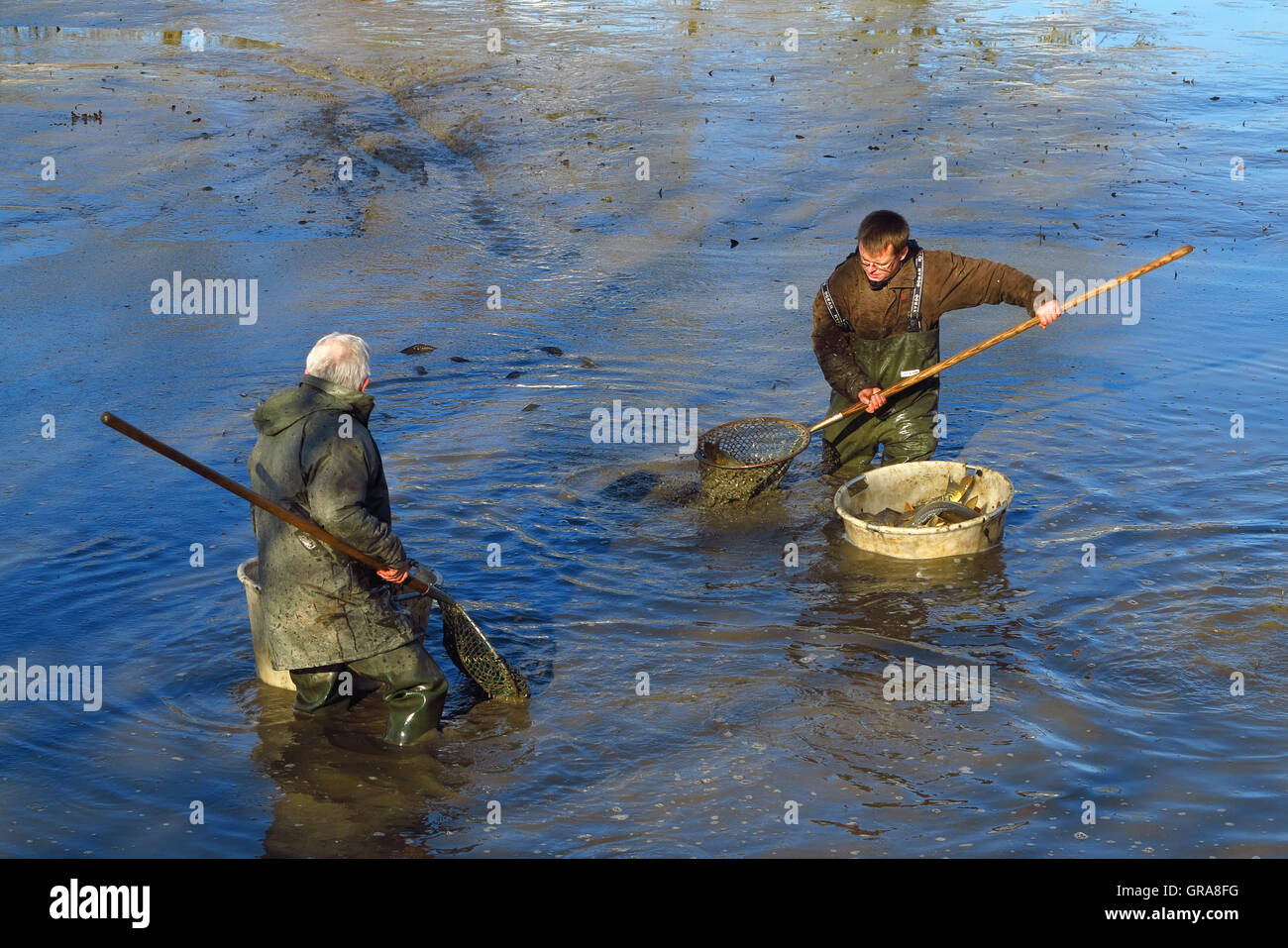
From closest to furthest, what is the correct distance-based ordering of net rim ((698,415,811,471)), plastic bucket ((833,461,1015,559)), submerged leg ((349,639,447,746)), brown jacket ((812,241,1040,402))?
1. submerged leg ((349,639,447,746))
2. plastic bucket ((833,461,1015,559))
3. brown jacket ((812,241,1040,402))
4. net rim ((698,415,811,471))

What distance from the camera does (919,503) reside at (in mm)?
7887

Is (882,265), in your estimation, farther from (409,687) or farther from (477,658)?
(409,687)

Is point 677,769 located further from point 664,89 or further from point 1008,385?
point 664,89

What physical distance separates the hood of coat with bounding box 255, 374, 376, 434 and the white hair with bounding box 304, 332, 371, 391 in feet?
0.09

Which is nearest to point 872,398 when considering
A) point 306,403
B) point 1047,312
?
point 1047,312

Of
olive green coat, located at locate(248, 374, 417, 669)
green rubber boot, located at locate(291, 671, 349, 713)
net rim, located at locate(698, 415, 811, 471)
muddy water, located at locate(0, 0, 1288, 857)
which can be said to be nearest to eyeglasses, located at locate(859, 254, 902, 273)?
net rim, located at locate(698, 415, 811, 471)

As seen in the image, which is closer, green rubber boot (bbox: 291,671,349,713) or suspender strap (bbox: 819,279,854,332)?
green rubber boot (bbox: 291,671,349,713)

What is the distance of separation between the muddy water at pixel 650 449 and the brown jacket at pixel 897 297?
3.21 feet

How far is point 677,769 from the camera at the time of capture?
18.0 feet

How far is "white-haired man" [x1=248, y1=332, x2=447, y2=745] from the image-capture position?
507 centimetres

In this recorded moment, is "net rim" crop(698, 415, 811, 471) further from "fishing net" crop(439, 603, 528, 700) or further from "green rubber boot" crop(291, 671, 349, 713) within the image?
"green rubber boot" crop(291, 671, 349, 713)

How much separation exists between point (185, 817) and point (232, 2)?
2430 cm
